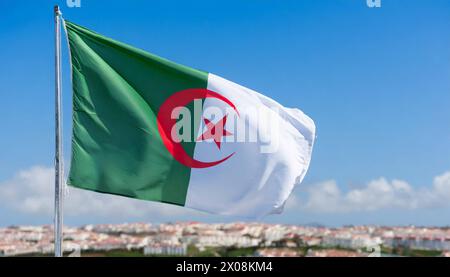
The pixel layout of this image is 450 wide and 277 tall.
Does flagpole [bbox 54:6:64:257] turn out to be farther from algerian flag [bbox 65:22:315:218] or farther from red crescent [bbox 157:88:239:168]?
red crescent [bbox 157:88:239:168]

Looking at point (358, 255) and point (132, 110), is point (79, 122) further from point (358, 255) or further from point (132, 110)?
point (358, 255)

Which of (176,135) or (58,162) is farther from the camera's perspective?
(176,135)

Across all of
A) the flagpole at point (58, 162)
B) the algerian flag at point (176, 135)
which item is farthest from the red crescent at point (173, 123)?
the flagpole at point (58, 162)

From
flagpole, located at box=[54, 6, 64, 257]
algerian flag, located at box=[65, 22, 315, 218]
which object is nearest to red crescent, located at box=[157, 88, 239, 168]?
algerian flag, located at box=[65, 22, 315, 218]

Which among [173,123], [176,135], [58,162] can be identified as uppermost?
[173,123]

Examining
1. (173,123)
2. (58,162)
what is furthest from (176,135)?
(58,162)

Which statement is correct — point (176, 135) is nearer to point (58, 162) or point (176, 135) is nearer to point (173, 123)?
point (173, 123)

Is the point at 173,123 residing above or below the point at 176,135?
above

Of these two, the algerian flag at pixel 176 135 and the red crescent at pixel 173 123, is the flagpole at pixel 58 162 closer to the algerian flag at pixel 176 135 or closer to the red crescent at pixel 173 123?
the algerian flag at pixel 176 135
